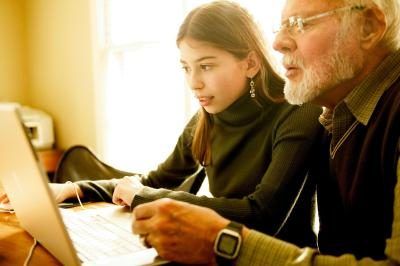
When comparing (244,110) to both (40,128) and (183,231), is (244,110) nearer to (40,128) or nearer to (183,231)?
(183,231)

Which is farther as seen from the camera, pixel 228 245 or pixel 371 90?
pixel 371 90

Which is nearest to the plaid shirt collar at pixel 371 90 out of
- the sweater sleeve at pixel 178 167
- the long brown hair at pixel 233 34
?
the long brown hair at pixel 233 34

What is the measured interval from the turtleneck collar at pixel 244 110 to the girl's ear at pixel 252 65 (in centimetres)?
8

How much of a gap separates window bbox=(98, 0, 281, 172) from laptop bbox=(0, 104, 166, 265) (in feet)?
5.90

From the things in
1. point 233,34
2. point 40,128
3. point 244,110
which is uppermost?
point 233,34

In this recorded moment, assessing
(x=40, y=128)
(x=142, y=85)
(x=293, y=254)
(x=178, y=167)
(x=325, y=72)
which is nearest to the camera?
(x=293, y=254)

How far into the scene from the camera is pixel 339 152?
1.14 metres

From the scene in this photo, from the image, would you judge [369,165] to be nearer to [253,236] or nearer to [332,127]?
[332,127]

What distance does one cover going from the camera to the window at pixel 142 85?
292 centimetres

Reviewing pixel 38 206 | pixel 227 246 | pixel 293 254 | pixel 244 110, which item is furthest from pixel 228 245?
pixel 244 110

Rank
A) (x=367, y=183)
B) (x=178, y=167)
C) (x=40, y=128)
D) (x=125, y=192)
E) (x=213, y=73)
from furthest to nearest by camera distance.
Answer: (x=40, y=128) → (x=178, y=167) → (x=213, y=73) → (x=125, y=192) → (x=367, y=183)

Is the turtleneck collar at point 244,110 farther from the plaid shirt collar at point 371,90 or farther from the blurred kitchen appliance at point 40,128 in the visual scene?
the blurred kitchen appliance at point 40,128

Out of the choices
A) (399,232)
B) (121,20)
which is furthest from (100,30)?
(399,232)

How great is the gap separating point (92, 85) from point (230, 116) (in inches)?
86.8
